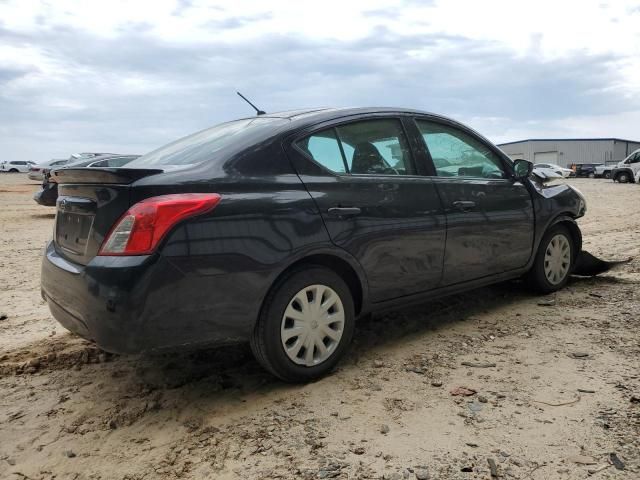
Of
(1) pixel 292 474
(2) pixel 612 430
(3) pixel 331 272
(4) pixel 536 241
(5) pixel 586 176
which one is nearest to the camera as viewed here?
(1) pixel 292 474

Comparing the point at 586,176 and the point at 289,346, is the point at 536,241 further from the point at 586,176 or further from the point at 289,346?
the point at 586,176

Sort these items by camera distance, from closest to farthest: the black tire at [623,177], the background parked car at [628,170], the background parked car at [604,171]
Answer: the background parked car at [628,170] < the black tire at [623,177] < the background parked car at [604,171]

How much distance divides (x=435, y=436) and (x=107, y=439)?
5.14 feet

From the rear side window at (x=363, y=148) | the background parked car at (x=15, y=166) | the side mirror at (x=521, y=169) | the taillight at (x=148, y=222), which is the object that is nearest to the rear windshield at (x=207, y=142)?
the rear side window at (x=363, y=148)

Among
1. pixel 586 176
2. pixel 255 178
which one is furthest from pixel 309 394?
pixel 586 176

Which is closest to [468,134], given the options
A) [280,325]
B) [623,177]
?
[280,325]

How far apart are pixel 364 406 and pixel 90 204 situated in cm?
177

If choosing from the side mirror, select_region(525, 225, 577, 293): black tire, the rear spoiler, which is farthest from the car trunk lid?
select_region(525, 225, 577, 293): black tire

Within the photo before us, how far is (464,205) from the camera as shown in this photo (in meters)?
3.95

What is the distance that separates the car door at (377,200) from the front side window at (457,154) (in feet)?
0.77

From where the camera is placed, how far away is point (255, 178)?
2943 mm

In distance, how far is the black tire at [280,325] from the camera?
2.94 meters

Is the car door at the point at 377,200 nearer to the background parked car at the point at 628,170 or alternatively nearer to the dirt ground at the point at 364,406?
the dirt ground at the point at 364,406

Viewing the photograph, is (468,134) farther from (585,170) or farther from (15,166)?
(15,166)
